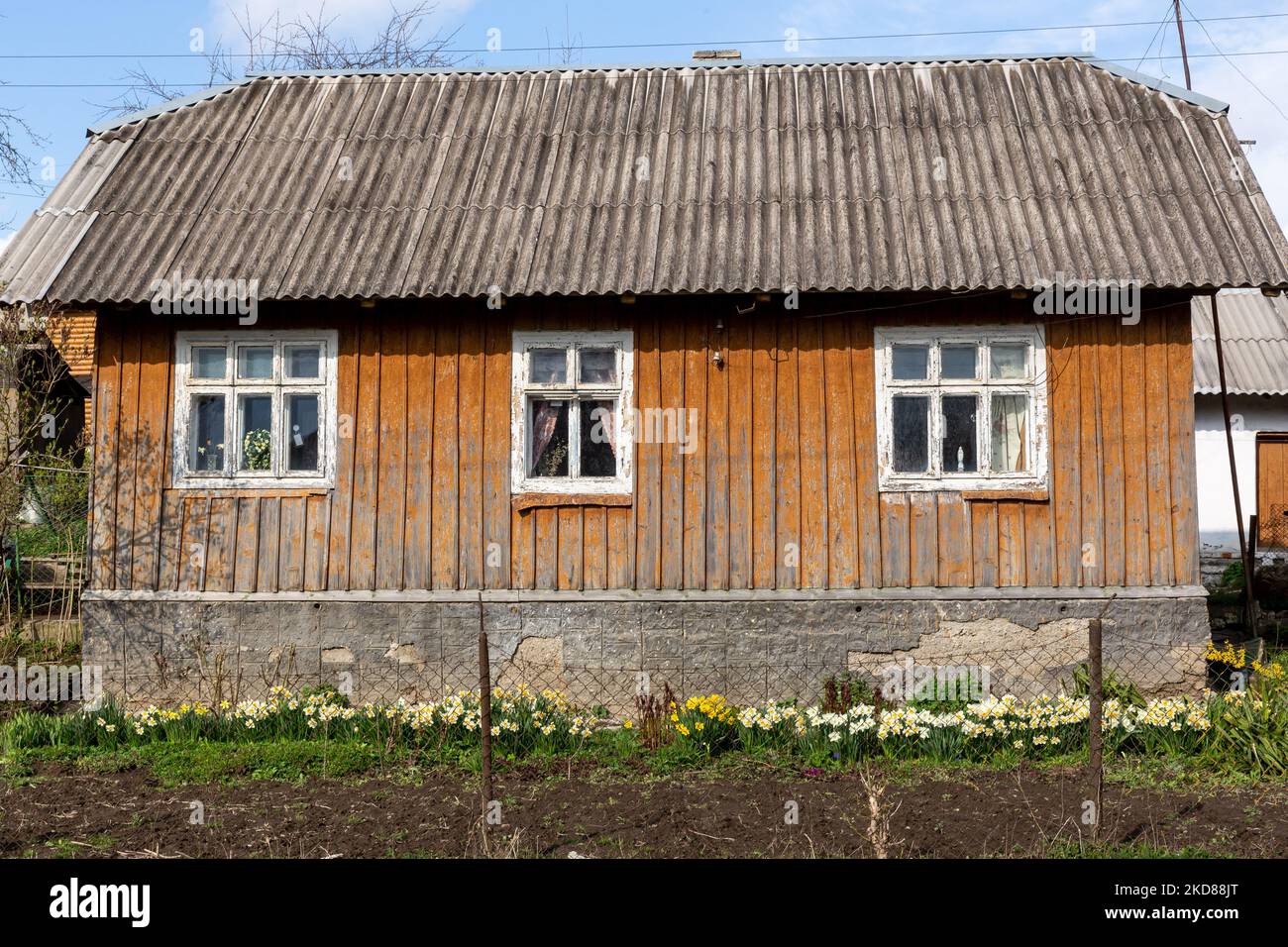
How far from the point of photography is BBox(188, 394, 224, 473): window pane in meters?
9.09

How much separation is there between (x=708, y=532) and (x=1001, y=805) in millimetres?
3237

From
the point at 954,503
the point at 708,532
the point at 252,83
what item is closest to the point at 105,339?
the point at 252,83

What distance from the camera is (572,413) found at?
8.89 meters

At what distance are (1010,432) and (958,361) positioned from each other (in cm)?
71

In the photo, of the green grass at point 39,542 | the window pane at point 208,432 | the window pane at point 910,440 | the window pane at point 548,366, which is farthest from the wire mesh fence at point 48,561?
the window pane at point 910,440

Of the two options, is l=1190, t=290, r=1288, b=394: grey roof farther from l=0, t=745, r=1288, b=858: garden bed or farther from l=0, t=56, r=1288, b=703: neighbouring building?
l=0, t=745, r=1288, b=858: garden bed

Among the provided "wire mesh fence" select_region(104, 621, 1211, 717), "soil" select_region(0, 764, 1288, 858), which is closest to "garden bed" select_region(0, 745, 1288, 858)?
"soil" select_region(0, 764, 1288, 858)

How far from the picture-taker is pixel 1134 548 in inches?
336

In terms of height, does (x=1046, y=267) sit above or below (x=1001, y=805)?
above

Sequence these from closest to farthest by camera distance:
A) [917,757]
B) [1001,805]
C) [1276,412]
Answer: [1001,805], [917,757], [1276,412]

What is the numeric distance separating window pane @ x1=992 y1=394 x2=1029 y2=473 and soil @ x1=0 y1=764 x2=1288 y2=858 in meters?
2.64

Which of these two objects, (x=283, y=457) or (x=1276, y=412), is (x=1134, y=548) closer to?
(x=283, y=457)

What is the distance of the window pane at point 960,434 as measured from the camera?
870 centimetres

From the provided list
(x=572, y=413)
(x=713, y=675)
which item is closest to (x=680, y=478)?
(x=572, y=413)
